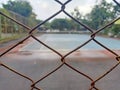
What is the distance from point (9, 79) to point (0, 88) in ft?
2.49

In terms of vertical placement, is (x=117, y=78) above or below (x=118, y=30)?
below

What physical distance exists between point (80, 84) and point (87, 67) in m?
2.48

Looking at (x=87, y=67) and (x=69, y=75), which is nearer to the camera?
(x=69, y=75)

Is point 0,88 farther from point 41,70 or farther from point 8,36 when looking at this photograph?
point 8,36

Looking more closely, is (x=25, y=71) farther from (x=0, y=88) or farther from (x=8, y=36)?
(x=8, y=36)

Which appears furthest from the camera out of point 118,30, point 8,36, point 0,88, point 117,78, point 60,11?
point 118,30

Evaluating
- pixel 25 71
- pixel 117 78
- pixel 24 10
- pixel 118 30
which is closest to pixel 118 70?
pixel 117 78

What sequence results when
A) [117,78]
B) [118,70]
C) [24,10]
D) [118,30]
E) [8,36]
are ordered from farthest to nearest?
[24,10] → [118,30] → [8,36] → [118,70] → [117,78]

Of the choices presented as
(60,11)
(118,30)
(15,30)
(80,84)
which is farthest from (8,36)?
(60,11)

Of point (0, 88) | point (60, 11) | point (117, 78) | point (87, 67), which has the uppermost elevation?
point (87, 67)

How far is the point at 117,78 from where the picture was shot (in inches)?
242

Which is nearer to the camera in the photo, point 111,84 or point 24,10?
point 111,84

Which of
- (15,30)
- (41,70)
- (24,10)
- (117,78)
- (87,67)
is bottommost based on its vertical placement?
(117,78)

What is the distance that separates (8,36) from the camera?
2378 cm
